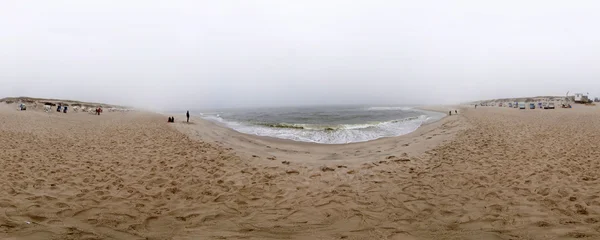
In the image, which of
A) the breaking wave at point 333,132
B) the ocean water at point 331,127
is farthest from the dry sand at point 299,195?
the ocean water at point 331,127

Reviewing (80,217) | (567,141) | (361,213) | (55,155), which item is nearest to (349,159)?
(361,213)

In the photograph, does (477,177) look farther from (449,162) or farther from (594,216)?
(594,216)

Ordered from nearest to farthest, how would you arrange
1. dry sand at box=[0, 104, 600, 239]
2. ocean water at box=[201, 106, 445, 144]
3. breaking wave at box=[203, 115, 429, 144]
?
dry sand at box=[0, 104, 600, 239] < breaking wave at box=[203, 115, 429, 144] < ocean water at box=[201, 106, 445, 144]

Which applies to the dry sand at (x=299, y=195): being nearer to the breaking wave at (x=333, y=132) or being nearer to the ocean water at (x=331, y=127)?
the breaking wave at (x=333, y=132)

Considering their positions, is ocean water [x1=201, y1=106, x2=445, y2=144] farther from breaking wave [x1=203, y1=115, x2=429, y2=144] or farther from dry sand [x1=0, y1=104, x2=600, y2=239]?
dry sand [x1=0, y1=104, x2=600, y2=239]

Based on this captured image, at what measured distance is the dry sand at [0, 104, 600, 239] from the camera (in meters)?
4.88

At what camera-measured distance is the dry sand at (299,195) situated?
4.88 m

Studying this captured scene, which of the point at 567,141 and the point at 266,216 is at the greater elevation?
the point at 567,141

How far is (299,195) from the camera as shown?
6996 mm

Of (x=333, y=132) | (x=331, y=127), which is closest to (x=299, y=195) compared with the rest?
(x=333, y=132)

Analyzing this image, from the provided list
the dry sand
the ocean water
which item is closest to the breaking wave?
the ocean water

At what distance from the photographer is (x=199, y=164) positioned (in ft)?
32.8

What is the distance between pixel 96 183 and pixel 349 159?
9.75 meters

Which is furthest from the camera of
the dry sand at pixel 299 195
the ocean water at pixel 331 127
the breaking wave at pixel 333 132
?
the ocean water at pixel 331 127
